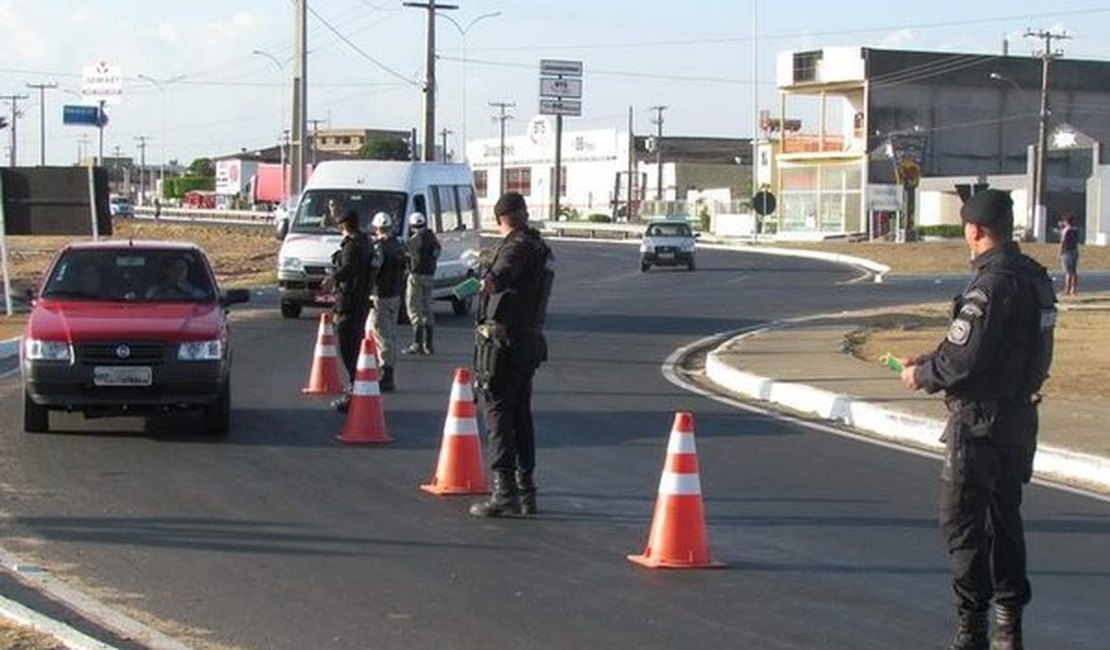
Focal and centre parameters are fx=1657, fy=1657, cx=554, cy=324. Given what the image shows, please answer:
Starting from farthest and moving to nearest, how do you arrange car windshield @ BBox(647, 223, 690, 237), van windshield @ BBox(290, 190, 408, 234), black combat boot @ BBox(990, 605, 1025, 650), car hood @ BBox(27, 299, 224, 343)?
car windshield @ BBox(647, 223, 690, 237) → van windshield @ BBox(290, 190, 408, 234) → car hood @ BBox(27, 299, 224, 343) → black combat boot @ BBox(990, 605, 1025, 650)

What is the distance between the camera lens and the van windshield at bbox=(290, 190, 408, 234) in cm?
2622

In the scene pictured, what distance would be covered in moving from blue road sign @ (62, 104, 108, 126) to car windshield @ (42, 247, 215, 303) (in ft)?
94.9

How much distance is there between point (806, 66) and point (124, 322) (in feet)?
268

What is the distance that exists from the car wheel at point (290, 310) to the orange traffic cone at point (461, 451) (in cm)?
1646

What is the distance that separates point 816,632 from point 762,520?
2905mm

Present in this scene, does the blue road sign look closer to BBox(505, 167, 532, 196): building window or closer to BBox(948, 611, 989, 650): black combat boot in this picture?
BBox(948, 611, 989, 650): black combat boot

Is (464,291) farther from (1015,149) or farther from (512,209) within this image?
(1015,149)

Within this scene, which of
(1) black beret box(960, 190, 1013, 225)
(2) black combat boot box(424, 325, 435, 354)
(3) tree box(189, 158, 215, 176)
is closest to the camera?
(1) black beret box(960, 190, 1013, 225)

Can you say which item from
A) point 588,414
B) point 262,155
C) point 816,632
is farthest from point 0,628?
point 262,155

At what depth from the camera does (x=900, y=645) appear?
23.5 feet

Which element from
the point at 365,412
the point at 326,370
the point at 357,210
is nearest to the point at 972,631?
the point at 365,412

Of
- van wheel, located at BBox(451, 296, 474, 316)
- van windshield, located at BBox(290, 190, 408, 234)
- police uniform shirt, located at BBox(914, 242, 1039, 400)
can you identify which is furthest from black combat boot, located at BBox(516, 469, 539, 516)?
van wheel, located at BBox(451, 296, 474, 316)

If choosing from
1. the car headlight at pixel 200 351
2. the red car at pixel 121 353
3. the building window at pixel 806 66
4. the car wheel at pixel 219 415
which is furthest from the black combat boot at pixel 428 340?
the building window at pixel 806 66

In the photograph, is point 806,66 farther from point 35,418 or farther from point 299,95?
point 35,418
